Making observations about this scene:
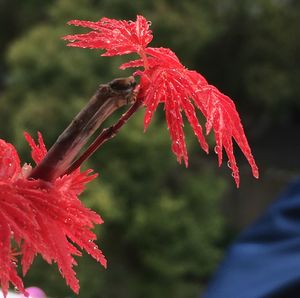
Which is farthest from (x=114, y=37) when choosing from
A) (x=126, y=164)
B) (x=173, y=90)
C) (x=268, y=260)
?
(x=126, y=164)

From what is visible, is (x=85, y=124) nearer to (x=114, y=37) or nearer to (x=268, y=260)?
(x=114, y=37)

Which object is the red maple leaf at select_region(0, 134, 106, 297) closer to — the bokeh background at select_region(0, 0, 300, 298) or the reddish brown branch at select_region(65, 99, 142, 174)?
the reddish brown branch at select_region(65, 99, 142, 174)

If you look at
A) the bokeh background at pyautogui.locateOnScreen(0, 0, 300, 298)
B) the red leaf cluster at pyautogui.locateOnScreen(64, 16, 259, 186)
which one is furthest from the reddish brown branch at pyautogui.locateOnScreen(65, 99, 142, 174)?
the bokeh background at pyautogui.locateOnScreen(0, 0, 300, 298)

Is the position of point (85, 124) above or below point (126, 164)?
above

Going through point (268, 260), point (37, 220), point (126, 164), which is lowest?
point (126, 164)

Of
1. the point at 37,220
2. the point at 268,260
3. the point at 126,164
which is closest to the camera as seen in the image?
the point at 37,220

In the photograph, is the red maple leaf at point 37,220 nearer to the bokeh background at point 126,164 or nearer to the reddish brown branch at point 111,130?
the reddish brown branch at point 111,130

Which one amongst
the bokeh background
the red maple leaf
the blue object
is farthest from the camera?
the bokeh background
